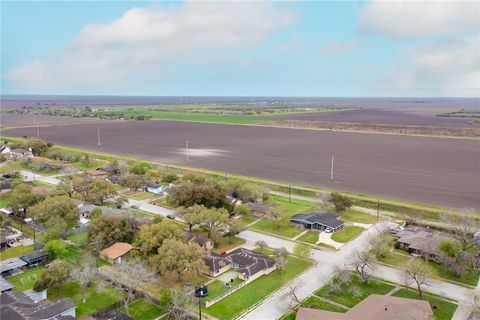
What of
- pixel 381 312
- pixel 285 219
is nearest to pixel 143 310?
pixel 381 312

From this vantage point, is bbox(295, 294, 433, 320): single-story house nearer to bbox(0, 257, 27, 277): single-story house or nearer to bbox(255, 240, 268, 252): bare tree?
bbox(255, 240, 268, 252): bare tree

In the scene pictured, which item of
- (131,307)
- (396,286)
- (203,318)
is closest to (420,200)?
(396,286)

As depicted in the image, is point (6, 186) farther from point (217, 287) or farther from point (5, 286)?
point (217, 287)

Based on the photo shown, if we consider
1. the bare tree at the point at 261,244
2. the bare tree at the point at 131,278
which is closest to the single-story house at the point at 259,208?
the bare tree at the point at 261,244

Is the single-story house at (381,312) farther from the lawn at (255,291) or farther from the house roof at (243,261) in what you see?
the house roof at (243,261)

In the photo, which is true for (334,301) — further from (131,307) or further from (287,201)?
(287,201)

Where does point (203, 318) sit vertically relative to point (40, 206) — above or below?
below
